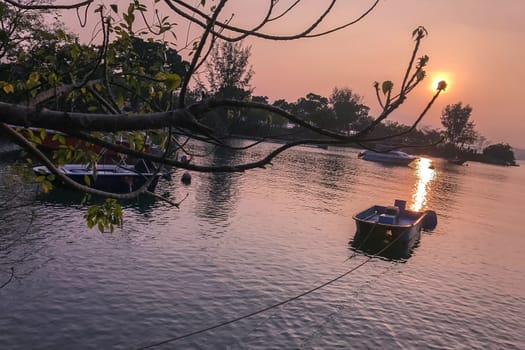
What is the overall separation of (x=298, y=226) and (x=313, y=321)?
1417 centimetres

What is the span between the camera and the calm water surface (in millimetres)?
14055

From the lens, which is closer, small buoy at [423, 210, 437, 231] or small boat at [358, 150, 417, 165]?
small buoy at [423, 210, 437, 231]

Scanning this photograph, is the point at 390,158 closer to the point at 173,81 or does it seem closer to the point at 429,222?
the point at 429,222

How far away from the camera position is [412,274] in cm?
2266

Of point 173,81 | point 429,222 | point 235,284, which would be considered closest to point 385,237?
point 429,222

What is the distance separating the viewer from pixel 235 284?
18.0 metres

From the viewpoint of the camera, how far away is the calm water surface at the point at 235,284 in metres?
14.1

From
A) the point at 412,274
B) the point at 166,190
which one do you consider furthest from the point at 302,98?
the point at 412,274

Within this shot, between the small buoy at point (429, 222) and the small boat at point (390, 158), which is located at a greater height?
the small boat at point (390, 158)

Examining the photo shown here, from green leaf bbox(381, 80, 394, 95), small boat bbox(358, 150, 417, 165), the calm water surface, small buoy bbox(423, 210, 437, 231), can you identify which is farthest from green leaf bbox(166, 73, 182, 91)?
small boat bbox(358, 150, 417, 165)

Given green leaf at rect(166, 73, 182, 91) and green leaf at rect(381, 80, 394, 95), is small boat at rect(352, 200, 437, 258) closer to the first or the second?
green leaf at rect(381, 80, 394, 95)

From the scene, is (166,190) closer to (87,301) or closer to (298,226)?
(298,226)

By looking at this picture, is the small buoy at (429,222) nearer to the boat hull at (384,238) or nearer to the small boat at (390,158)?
the boat hull at (384,238)

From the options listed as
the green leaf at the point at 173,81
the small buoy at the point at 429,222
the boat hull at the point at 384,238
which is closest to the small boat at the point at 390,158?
the small buoy at the point at 429,222
